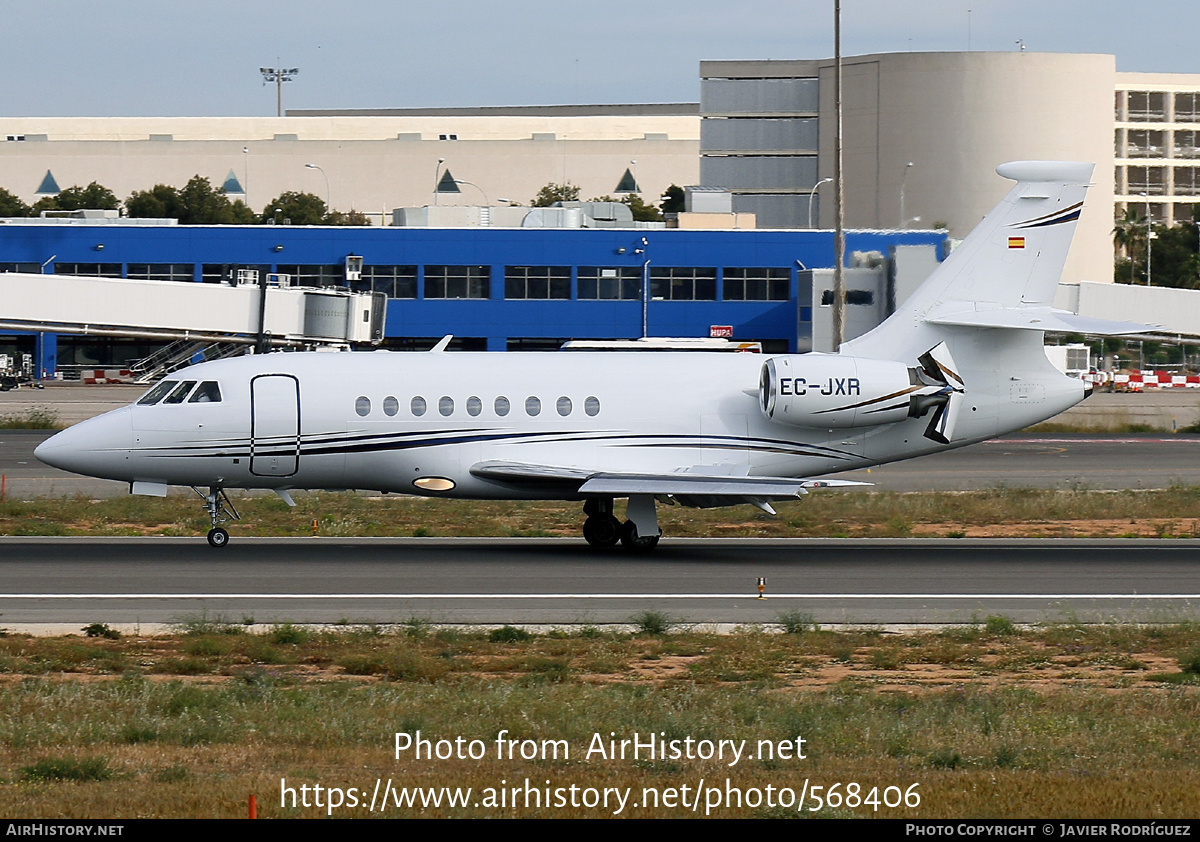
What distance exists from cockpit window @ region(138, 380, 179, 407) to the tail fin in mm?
11800

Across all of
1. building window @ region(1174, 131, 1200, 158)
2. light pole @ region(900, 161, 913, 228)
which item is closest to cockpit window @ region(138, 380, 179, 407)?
light pole @ region(900, 161, 913, 228)


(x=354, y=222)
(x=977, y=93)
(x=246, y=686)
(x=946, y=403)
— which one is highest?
(x=977, y=93)

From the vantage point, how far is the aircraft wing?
23.5 m

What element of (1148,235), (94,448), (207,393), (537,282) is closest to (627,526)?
(207,393)

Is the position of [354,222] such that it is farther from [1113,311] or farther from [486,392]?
[486,392]

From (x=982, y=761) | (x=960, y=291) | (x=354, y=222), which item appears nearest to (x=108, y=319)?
(x=354, y=222)

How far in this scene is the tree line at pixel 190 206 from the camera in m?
113

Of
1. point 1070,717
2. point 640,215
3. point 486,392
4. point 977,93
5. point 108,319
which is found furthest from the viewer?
point 640,215

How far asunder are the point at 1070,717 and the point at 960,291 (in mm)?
14934

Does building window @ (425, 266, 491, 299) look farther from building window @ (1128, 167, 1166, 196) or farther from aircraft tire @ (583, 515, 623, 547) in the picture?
building window @ (1128, 167, 1166, 196)

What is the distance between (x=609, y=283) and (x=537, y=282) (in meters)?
4.33

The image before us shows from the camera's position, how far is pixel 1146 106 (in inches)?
5955

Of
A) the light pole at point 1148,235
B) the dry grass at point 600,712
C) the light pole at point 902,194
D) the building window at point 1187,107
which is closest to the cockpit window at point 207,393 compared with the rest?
the dry grass at point 600,712

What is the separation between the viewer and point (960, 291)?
26.8m
